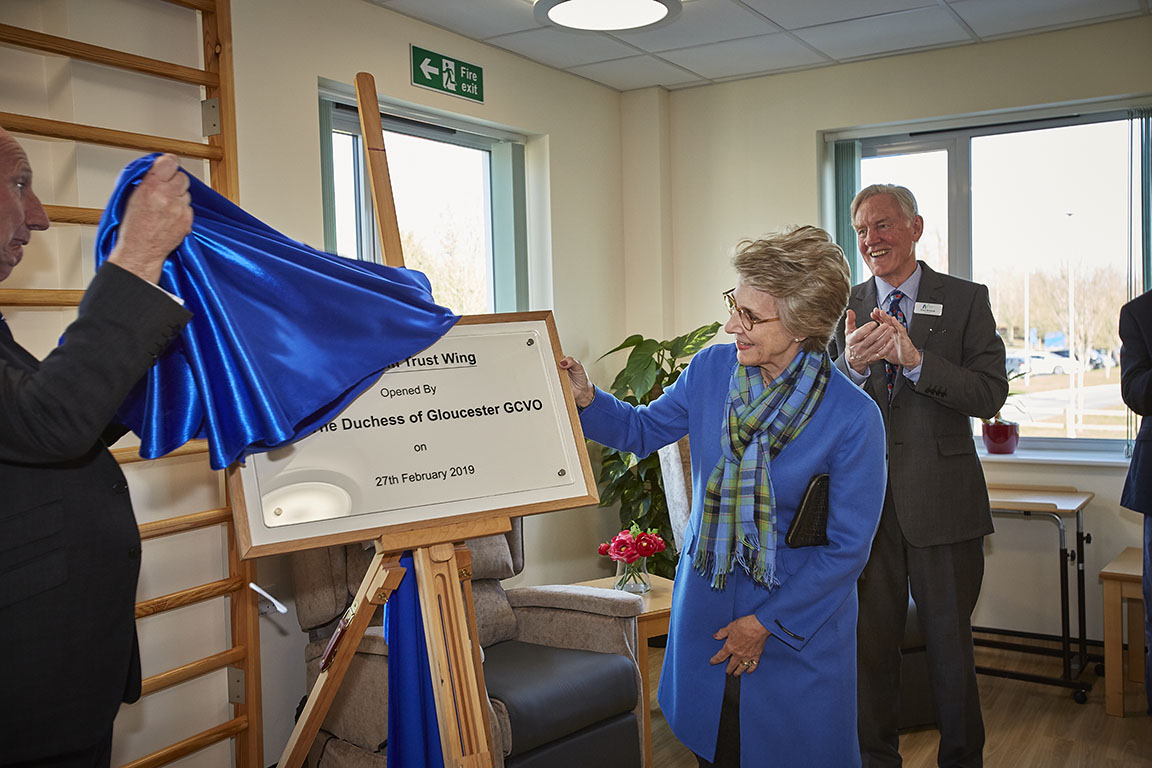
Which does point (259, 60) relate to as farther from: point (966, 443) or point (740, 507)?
point (966, 443)

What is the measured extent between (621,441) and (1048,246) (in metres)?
3.40

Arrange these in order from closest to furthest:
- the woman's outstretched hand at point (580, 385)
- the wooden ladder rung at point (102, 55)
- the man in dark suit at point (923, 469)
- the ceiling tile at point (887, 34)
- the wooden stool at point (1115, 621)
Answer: the woman's outstretched hand at point (580, 385)
the wooden ladder rung at point (102, 55)
the man in dark suit at point (923, 469)
the wooden stool at point (1115, 621)
the ceiling tile at point (887, 34)

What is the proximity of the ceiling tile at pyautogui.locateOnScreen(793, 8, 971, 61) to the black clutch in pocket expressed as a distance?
9.22ft

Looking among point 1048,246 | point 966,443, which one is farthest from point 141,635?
point 1048,246

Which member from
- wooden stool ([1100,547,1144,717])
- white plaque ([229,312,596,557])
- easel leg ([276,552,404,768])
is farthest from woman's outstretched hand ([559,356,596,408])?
wooden stool ([1100,547,1144,717])

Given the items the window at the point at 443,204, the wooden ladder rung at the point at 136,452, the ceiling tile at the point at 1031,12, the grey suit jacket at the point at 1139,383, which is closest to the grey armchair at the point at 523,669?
the wooden ladder rung at the point at 136,452

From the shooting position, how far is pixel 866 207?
2920mm

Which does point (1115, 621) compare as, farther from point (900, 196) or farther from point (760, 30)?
Answer: point (760, 30)

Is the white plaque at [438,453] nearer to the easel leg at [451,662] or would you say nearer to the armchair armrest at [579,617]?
the easel leg at [451,662]

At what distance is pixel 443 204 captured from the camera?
4.32 metres

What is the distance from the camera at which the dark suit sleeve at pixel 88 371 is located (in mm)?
1288

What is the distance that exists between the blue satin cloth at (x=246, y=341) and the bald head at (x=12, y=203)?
0.38 feet

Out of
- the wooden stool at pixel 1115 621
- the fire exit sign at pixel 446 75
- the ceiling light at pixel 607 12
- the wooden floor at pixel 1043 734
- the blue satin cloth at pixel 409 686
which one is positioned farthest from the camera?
the fire exit sign at pixel 446 75

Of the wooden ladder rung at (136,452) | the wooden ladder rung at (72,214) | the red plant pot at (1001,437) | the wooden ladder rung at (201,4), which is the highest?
the wooden ladder rung at (201,4)
